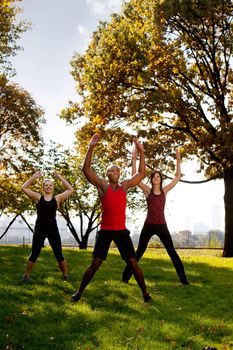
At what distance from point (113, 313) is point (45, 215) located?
3307 mm

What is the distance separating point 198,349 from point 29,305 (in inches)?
140

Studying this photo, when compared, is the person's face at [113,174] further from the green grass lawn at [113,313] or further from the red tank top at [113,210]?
the green grass lawn at [113,313]

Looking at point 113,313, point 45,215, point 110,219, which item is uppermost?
point 45,215

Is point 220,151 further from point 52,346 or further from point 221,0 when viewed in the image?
point 52,346

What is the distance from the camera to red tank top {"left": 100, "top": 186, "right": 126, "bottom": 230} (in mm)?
8602

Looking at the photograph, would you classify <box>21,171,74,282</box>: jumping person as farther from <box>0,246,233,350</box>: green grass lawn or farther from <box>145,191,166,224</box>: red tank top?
<box>145,191,166,224</box>: red tank top

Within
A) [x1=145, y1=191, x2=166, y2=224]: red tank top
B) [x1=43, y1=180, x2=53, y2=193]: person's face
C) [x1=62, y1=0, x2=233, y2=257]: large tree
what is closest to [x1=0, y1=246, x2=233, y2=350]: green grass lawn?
[x1=145, y1=191, x2=166, y2=224]: red tank top

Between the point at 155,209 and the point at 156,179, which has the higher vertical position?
the point at 156,179

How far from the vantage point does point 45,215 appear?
1085cm

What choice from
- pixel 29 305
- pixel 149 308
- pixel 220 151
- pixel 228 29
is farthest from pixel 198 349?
pixel 228 29

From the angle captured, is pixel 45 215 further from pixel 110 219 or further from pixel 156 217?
pixel 110 219

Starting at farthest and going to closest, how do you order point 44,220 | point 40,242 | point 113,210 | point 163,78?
point 163,78
point 44,220
point 40,242
point 113,210

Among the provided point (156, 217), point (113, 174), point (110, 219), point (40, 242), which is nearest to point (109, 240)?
point (110, 219)

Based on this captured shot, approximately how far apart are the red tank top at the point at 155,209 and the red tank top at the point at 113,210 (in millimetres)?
2146
